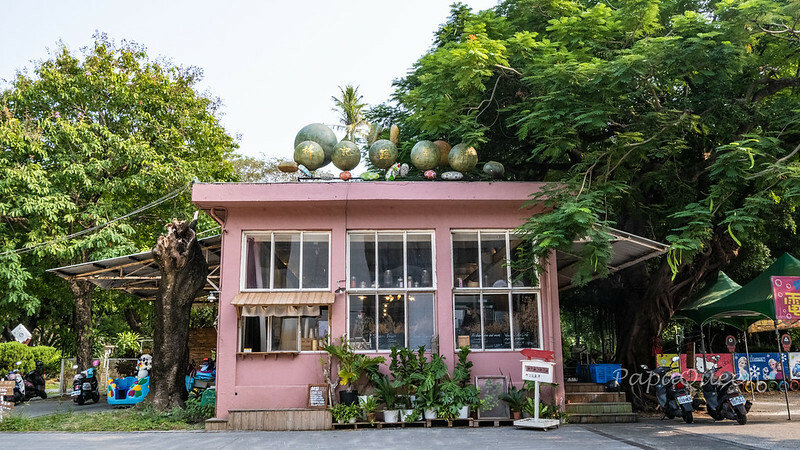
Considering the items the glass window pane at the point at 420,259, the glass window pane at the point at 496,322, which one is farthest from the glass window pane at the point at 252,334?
the glass window pane at the point at 496,322

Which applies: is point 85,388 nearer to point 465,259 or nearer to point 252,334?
point 252,334

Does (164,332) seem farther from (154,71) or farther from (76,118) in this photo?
(154,71)

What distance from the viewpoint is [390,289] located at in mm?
10906

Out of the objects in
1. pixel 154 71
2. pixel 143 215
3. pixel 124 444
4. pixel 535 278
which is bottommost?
pixel 124 444

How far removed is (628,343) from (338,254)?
7.61 metres

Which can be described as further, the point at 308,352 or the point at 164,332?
the point at 164,332

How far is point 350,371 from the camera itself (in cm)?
1002

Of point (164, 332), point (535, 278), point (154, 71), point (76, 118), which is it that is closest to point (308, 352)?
point (164, 332)

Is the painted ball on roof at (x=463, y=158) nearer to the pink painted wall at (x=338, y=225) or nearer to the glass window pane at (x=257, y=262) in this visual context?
the pink painted wall at (x=338, y=225)

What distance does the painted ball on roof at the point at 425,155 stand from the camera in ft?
38.4

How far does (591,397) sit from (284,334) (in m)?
5.58

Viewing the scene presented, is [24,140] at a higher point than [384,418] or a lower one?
higher

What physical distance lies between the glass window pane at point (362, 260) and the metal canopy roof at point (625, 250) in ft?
11.1

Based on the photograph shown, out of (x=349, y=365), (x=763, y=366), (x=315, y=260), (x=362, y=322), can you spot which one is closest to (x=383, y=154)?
(x=315, y=260)
